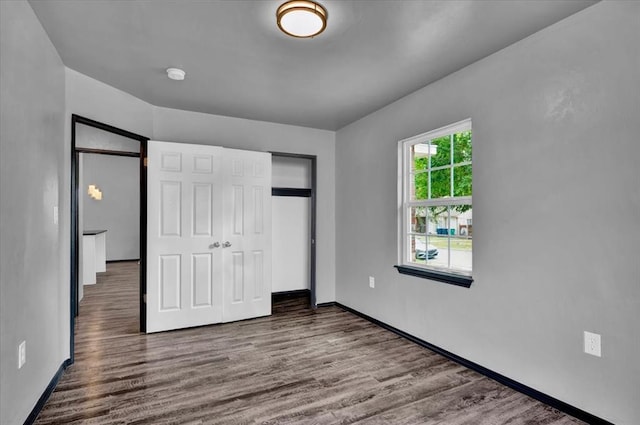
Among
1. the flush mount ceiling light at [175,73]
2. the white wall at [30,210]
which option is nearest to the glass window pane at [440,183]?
the flush mount ceiling light at [175,73]

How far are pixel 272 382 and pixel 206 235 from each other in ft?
6.55

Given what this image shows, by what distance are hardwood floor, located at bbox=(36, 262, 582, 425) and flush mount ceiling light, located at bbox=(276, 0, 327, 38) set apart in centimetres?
251

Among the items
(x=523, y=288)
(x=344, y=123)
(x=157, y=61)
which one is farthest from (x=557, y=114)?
(x=157, y=61)

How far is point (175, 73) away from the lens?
9.87ft

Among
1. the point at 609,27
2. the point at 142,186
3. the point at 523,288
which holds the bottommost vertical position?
the point at 523,288

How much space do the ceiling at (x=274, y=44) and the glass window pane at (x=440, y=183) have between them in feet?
2.93

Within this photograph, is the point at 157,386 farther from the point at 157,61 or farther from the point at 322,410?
the point at 157,61

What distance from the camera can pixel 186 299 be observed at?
388 cm

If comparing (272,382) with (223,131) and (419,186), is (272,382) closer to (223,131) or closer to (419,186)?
(419,186)

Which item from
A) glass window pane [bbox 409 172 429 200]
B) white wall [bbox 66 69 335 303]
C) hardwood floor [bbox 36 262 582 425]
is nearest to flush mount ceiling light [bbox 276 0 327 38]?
glass window pane [bbox 409 172 429 200]

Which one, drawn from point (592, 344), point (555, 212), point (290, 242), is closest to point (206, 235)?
point (290, 242)

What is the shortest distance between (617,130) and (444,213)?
147 cm

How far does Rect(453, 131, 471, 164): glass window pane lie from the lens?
3014 mm

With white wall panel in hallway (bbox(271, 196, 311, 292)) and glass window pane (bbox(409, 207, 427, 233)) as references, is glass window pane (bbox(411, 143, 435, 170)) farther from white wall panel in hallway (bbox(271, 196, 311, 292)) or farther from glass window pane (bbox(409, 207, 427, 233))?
white wall panel in hallway (bbox(271, 196, 311, 292))
